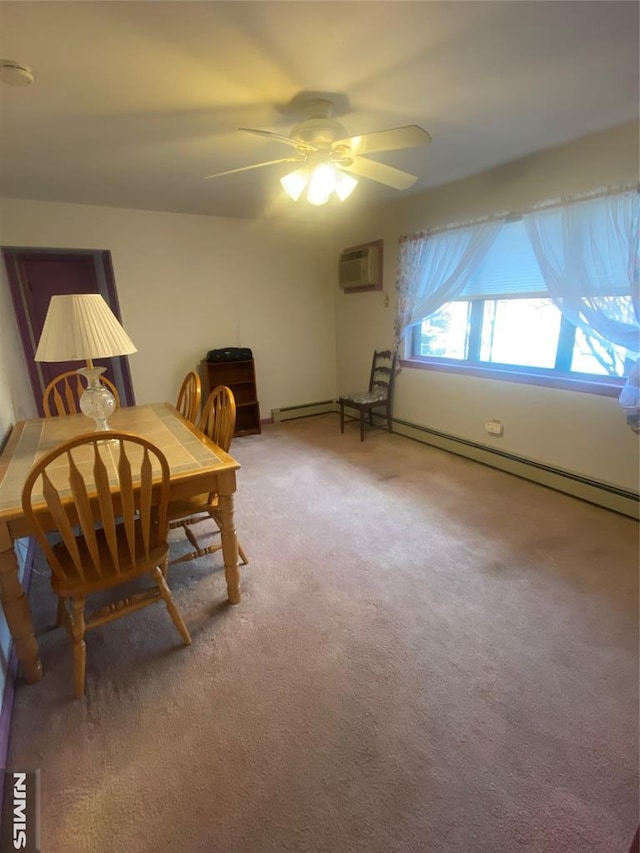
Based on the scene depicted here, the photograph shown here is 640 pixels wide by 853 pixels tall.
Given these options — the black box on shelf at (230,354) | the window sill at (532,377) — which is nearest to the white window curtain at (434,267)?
the window sill at (532,377)

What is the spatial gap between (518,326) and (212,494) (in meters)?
2.54

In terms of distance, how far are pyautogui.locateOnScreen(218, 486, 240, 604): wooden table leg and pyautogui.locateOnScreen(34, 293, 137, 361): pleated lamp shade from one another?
29.4 inches

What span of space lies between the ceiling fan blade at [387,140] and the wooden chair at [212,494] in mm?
1272

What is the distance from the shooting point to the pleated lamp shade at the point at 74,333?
1606mm

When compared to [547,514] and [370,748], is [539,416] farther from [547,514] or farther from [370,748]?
[370,748]

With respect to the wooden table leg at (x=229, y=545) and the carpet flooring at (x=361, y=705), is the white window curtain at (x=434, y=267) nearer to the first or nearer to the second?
the carpet flooring at (x=361, y=705)

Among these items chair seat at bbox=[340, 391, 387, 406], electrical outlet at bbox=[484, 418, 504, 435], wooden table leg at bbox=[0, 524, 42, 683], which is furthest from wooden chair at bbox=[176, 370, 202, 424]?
electrical outlet at bbox=[484, 418, 504, 435]

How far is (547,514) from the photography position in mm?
2561

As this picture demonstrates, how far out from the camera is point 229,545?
5.86ft

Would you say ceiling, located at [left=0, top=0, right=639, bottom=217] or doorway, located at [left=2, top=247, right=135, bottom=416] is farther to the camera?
doorway, located at [left=2, top=247, right=135, bottom=416]

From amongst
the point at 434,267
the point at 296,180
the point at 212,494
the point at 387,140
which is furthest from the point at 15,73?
the point at 434,267

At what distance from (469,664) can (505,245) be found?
2.77 m

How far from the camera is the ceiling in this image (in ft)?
4.25

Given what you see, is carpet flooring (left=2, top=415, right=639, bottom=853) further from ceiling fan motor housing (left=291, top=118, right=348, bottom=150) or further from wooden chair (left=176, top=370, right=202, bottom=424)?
ceiling fan motor housing (left=291, top=118, right=348, bottom=150)
